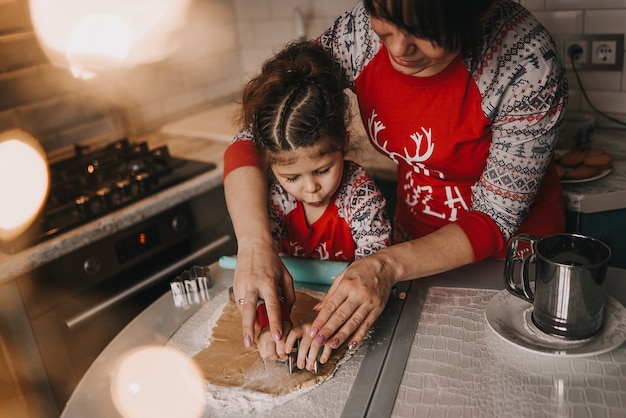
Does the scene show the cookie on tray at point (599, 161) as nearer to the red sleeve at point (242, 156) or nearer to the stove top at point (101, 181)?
the red sleeve at point (242, 156)

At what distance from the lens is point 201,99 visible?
2547mm

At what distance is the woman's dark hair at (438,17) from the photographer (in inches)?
34.2

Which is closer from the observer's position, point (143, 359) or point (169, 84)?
point (143, 359)

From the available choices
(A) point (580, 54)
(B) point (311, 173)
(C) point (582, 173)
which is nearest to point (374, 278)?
(B) point (311, 173)

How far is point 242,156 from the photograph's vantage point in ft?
4.18

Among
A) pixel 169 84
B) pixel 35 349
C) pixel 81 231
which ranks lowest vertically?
pixel 35 349

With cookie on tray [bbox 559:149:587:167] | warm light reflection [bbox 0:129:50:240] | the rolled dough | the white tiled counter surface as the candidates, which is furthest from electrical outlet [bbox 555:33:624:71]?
warm light reflection [bbox 0:129:50:240]

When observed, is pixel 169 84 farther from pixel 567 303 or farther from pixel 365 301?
pixel 567 303

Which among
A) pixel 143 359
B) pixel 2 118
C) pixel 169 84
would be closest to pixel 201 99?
pixel 169 84

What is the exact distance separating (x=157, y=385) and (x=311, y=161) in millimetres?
505

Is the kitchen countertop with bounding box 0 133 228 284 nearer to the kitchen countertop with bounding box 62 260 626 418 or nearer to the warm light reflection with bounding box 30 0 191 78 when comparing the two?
the warm light reflection with bounding box 30 0 191 78

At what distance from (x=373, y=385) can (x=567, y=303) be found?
1.00 ft

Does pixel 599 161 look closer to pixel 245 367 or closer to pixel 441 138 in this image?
pixel 441 138

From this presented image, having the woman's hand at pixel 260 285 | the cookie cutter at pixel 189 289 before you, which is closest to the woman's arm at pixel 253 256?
the woman's hand at pixel 260 285
